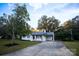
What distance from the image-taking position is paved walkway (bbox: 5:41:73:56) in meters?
3.54

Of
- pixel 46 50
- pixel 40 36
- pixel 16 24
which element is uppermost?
pixel 16 24

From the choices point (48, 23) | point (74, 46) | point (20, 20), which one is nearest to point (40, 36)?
point (48, 23)

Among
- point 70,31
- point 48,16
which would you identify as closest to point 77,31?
point 70,31

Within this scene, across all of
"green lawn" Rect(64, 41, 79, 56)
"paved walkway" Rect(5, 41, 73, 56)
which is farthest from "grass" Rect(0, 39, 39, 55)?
"green lawn" Rect(64, 41, 79, 56)

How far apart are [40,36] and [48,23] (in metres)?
0.20

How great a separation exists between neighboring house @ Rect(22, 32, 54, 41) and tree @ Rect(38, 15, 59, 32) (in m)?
0.07

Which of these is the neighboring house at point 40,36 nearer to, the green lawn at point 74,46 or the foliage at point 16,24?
the foliage at point 16,24

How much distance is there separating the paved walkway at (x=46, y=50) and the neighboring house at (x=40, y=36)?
0.19ft

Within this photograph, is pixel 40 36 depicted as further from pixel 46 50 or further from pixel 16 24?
pixel 16 24

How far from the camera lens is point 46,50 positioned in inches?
140

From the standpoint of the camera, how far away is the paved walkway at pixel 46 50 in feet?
11.6

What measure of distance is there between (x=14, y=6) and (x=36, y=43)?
0.56 metres

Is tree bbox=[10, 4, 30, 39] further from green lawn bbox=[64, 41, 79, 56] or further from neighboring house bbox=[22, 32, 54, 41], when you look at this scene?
green lawn bbox=[64, 41, 79, 56]

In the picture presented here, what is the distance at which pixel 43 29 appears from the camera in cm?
363
